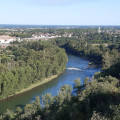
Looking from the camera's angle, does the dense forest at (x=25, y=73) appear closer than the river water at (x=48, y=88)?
No

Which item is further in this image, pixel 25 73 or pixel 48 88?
pixel 48 88

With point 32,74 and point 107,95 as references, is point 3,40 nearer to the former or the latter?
point 32,74

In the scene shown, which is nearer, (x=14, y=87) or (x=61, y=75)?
(x=14, y=87)

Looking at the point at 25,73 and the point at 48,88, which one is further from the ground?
the point at 25,73

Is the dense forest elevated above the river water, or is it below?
above

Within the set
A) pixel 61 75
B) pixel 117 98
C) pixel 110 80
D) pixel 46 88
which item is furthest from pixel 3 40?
pixel 117 98

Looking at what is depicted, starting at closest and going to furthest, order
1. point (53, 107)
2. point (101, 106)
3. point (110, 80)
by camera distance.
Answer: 1. point (101, 106)
2. point (53, 107)
3. point (110, 80)

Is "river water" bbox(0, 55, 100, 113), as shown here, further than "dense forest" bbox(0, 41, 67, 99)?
No

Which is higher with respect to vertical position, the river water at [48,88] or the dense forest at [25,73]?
the dense forest at [25,73]

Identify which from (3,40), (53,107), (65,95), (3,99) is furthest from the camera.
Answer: (3,40)

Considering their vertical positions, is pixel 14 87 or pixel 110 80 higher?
pixel 110 80
